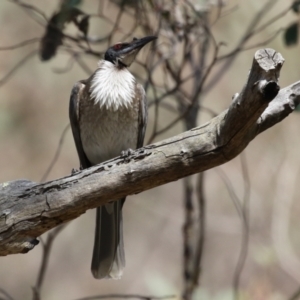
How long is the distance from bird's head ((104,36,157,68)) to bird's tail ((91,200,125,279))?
2.97ft

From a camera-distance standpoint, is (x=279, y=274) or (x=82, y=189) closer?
(x=82, y=189)

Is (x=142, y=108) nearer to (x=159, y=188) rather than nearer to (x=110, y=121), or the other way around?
(x=110, y=121)

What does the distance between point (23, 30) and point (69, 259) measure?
103 inches

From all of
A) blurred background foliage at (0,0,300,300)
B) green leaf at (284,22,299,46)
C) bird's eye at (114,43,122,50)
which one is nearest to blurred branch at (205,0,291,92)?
green leaf at (284,22,299,46)

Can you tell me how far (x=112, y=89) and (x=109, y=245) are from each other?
3.17 feet

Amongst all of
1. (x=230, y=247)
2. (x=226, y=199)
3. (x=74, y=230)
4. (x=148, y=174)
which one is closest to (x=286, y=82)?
(x=226, y=199)

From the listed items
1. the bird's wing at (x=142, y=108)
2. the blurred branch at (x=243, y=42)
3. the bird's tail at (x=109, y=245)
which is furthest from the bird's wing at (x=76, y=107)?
the blurred branch at (x=243, y=42)

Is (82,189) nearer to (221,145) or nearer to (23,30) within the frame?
(221,145)

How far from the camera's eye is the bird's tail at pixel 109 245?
4.19 metres

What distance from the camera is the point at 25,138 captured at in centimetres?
779

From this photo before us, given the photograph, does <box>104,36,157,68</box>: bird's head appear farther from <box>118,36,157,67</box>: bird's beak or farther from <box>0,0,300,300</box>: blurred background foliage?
<box>0,0,300,300</box>: blurred background foliage

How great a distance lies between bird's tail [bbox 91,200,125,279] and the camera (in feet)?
13.7

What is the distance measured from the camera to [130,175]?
10.2 feet

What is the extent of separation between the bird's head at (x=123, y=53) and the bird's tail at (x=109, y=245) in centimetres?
91
